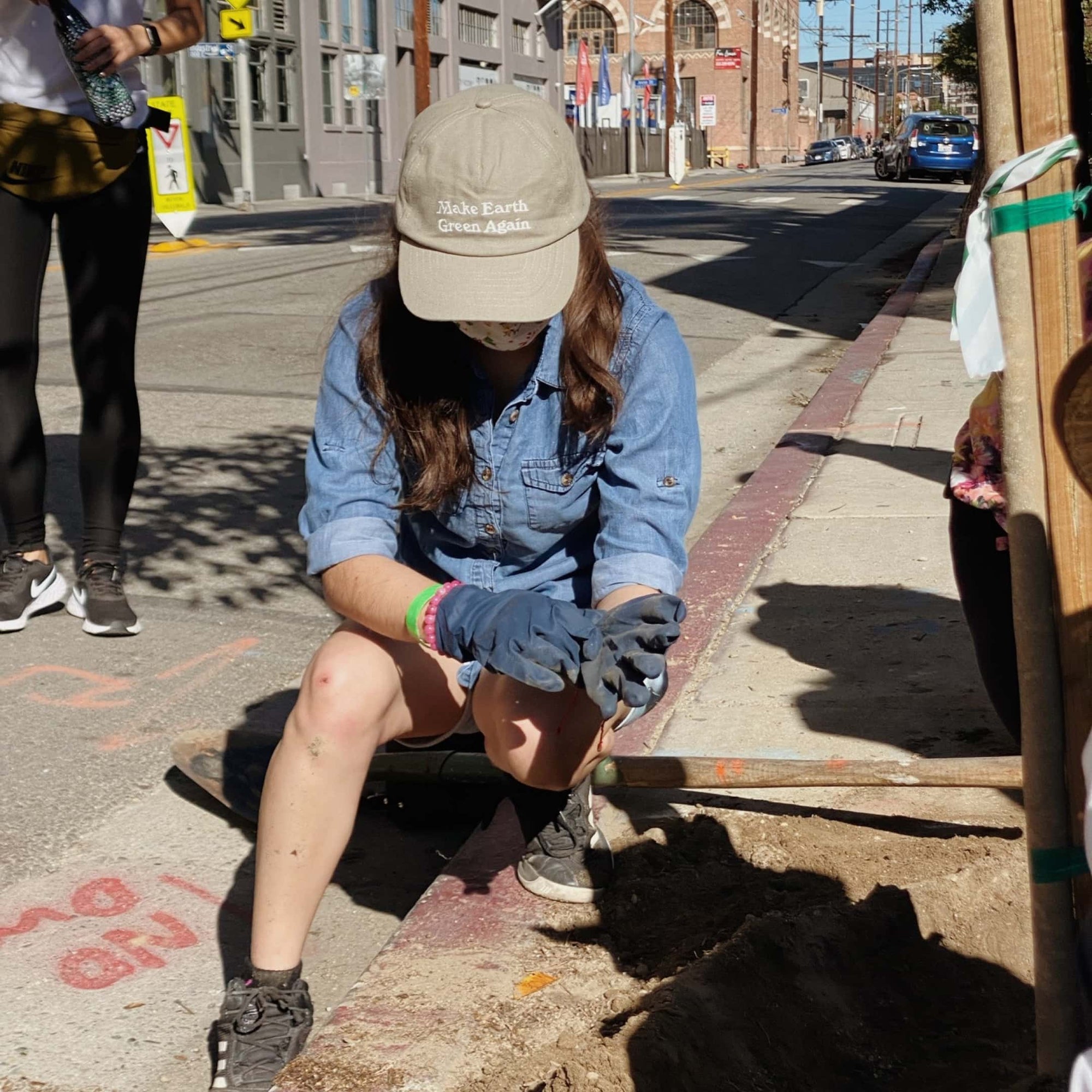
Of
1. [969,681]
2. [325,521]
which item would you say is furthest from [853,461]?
[325,521]

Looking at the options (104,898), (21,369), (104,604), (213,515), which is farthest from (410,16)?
(104,898)

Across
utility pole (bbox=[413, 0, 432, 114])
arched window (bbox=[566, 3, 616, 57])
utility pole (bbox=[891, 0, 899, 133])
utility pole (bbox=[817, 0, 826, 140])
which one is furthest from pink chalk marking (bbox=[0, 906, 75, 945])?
utility pole (bbox=[817, 0, 826, 140])

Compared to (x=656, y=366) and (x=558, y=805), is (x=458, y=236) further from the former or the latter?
(x=558, y=805)

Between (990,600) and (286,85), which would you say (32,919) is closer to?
(990,600)

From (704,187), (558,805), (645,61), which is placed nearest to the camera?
(558,805)

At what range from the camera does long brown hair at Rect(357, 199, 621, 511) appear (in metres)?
2.42

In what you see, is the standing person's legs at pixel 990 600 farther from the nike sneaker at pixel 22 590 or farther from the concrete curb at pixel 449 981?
the nike sneaker at pixel 22 590

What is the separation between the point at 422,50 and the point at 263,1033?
20.2 meters

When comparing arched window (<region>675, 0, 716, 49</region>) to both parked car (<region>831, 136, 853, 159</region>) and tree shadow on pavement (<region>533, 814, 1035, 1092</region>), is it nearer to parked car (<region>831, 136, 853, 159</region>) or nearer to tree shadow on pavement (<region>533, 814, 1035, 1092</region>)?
parked car (<region>831, 136, 853, 159</region>)

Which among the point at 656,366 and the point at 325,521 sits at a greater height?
the point at 656,366

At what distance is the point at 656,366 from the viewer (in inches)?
97.1

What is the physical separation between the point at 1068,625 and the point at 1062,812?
24 centimetres

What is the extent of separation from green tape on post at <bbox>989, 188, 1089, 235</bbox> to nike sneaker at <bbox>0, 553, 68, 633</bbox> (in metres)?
3.18

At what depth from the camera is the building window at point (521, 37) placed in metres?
47.9
